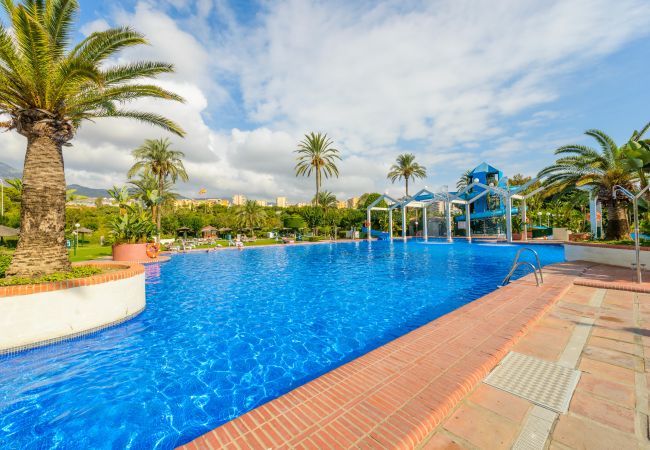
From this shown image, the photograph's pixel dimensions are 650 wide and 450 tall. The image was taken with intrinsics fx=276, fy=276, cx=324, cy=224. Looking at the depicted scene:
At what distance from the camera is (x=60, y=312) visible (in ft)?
17.9

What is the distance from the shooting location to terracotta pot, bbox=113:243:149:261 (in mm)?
16469

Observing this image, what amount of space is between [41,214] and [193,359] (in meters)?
5.14

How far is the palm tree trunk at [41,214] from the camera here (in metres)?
6.21

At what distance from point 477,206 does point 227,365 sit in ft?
133

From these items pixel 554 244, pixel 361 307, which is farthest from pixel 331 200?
pixel 361 307

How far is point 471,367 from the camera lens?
3223mm

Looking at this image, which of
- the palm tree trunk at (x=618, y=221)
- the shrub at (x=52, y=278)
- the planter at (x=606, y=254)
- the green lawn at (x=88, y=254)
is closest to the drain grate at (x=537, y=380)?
the shrub at (x=52, y=278)

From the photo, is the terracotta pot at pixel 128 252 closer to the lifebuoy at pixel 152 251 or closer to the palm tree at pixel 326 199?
the lifebuoy at pixel 152 251

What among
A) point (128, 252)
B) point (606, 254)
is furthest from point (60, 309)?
point (606, 254)

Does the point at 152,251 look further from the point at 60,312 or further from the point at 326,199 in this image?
the point at 326,199

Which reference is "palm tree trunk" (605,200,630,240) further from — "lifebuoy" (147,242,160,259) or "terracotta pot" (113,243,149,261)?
"terracotta pot" (113,243,149,261)

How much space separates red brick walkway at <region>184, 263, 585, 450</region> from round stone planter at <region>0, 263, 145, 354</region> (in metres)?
5.24

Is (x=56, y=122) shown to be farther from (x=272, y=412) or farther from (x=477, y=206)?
(x=477, y=206)

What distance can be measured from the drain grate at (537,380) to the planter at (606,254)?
9782mm
